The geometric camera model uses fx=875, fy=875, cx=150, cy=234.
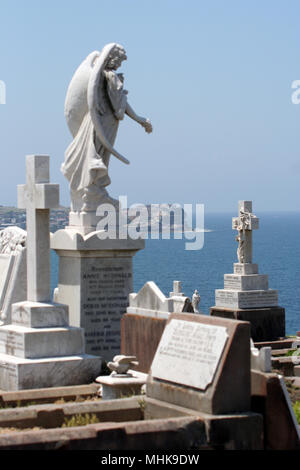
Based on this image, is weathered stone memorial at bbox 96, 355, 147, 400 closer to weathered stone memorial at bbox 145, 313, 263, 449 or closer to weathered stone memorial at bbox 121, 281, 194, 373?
weathered stone memorial at bbox 121, 281, 194, 373

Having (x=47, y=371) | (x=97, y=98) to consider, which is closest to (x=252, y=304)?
(x=97, y=98)

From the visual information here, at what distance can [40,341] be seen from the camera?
35.5ft

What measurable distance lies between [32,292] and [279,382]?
4.41 metres

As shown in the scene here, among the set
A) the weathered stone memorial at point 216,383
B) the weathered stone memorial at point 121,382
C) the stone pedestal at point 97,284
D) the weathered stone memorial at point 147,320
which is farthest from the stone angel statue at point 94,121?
the weathered stone memorial at point 216,383

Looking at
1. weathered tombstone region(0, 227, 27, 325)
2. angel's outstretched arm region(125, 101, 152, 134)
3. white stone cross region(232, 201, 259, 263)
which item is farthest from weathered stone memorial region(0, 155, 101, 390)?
white stone cross region(232, 201, 259, 263)

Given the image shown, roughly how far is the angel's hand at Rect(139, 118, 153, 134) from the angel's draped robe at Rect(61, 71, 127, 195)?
473mm

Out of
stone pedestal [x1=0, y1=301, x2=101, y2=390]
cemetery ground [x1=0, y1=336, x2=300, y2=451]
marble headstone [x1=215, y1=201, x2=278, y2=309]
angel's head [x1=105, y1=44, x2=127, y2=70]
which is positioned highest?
angel's head [x1=105, y1=44, x2=127, y2=70]

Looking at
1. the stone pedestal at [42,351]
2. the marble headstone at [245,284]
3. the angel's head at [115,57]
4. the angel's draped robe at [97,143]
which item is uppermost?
the angel's head at [115,57]

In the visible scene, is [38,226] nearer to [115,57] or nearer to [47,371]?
[47,371]

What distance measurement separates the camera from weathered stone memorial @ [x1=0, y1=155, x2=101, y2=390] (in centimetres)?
1064

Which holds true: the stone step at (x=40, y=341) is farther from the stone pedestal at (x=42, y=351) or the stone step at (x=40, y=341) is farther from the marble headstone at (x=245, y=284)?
the marble headstone at (x=245, y=284)

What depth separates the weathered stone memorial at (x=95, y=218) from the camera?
40.8 feet

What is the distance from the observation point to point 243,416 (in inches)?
296

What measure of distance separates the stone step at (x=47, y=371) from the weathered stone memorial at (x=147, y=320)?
0.52 metres
